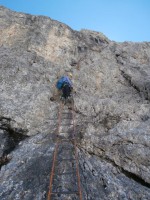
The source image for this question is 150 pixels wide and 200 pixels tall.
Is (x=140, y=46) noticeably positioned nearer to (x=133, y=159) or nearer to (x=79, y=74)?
(x=79, y=74)

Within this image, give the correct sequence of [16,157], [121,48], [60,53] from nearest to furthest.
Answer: [16,157] < [60,53] < [121,48]

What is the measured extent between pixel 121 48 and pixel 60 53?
6.17m

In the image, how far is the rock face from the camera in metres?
9.59

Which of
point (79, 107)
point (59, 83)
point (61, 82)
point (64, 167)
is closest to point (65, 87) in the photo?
point (61, 82)

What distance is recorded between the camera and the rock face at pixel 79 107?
9586 millimetres

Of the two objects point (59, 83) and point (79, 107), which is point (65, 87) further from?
point (79, 107)

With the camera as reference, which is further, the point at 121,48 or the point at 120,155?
the point at 121,48

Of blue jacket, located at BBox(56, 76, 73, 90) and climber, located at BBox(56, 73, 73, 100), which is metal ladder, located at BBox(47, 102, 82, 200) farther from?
blue jacket, located at BBox(56, 76, 73, 90)

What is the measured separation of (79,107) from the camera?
48.9ft

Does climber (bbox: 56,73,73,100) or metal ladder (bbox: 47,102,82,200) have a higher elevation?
climber (bbox: 56,73,73,100)

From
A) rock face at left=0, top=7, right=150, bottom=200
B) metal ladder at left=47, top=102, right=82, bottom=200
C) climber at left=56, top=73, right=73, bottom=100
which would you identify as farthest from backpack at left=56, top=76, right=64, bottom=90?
metal ladder at left=47, top=102, right=82, bottom=200

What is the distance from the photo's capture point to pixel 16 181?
913 centimetres

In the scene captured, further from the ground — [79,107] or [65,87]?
[65,87]

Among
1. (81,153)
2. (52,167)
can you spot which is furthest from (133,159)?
(52,167)
